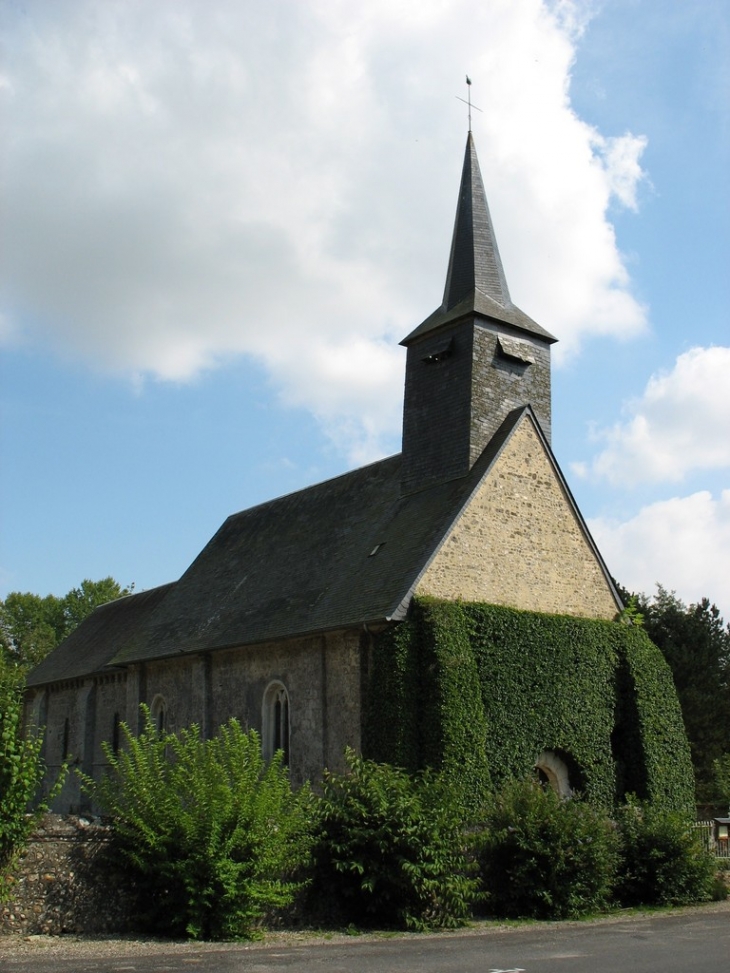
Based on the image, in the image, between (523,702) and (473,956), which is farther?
(523,702)

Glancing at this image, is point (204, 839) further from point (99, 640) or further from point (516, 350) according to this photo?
point (99, 640)

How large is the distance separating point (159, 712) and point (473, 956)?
1742cm

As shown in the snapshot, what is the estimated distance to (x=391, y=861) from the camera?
13.4 meters

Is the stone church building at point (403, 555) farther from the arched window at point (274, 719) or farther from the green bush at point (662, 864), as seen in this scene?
the green bush at point (662, 864)

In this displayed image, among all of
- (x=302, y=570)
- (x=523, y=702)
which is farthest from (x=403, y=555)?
(x=302, y=570)

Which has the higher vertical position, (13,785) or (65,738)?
(65,738)

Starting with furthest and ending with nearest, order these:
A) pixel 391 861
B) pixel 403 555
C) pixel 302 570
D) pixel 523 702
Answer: pixel 302 570, pixel 403 555, pixel 523 702, pixel 391 861

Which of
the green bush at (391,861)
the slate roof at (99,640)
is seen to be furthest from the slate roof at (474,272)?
the slate roof at (99,640)

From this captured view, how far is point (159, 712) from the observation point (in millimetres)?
26703

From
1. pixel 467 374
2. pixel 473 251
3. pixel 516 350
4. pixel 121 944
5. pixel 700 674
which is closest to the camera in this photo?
pixel 121 944

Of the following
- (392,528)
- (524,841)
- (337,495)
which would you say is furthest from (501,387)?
(524,841)

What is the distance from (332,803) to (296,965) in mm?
4024

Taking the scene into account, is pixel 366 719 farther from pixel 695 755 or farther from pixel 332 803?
pixel 695 755

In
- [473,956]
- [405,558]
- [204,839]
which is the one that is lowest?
[473,956]
